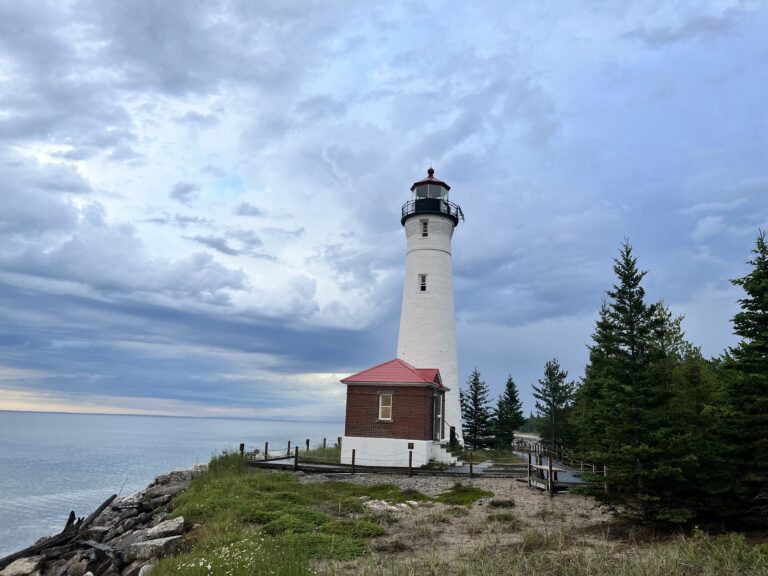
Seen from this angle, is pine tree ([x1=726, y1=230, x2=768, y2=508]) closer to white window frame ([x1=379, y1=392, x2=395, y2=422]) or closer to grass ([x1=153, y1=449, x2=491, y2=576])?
grass ([x1=153, y1=449, x2=491, y2=576])

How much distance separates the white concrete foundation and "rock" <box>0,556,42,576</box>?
14910 mm

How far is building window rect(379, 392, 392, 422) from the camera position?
91.4ft

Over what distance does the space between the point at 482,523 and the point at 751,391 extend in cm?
735

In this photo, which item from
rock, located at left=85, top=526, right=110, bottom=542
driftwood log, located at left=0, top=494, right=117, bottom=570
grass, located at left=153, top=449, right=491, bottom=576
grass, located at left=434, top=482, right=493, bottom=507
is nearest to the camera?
grass, located at left=153, top=449, right=491, bottom=576

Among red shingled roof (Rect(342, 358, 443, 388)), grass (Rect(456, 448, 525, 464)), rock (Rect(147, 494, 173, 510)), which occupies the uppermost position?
red shingled roof (Rect(342, 358, 443, 388))

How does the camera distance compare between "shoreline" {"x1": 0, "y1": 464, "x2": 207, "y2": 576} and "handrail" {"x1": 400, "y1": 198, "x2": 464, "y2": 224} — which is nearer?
"shoreline" {"x1": 0, "y1": 464, "x2": 207, "y2": 576}

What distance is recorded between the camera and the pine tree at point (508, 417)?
41812 millimetres

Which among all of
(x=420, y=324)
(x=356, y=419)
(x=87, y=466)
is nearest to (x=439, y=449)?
(x=356, y=419)

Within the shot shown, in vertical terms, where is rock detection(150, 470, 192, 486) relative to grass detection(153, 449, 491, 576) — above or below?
below

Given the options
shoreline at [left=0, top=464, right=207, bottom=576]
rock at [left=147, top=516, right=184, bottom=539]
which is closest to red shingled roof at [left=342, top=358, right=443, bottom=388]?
shoreline at [left=0, top=464, right=207, bottom=576]

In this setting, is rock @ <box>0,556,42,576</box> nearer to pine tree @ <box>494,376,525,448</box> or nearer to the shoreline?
the shoreline

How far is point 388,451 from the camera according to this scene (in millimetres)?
27469

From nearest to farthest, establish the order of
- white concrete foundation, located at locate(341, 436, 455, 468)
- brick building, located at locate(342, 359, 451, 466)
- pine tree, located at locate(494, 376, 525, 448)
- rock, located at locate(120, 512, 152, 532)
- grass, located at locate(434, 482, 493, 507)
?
rock, located at locate(120, 512, 152, 532) < grass, located at locate(434, 482, 493, 507) < white concrete foundation, located at locate(341, 436, 455, 468) < brick building, located at locate(342, 359, 451, 466) < pine tree, located at locate(494, 376, 525, 448)

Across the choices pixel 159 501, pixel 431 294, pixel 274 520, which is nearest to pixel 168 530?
pixel 274 520
